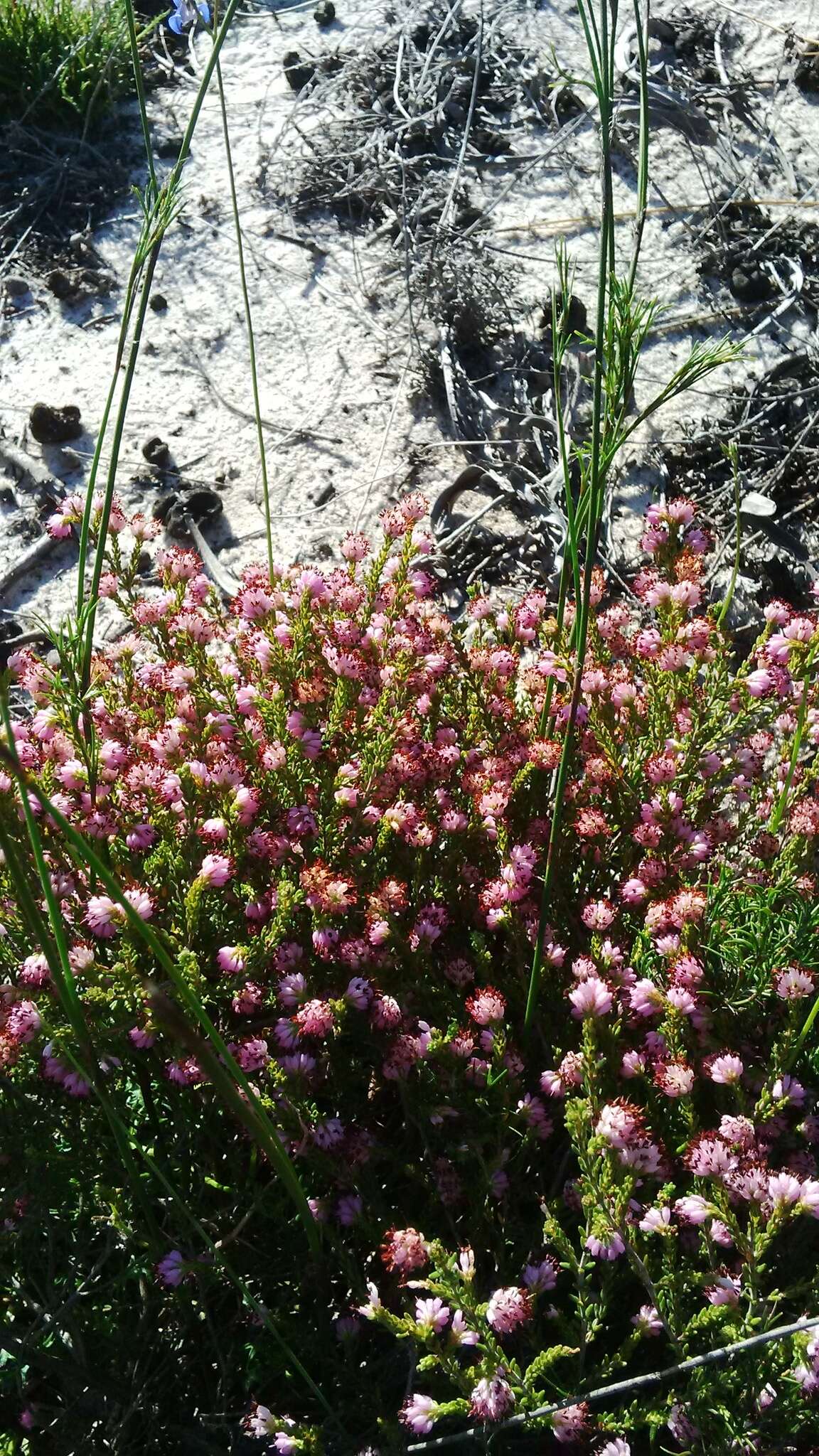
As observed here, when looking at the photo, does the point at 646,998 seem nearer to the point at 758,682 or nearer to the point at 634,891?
the point at 634,891

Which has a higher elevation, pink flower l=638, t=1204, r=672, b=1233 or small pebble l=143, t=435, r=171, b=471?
small pebble l=143, t=435, r=171, b=471

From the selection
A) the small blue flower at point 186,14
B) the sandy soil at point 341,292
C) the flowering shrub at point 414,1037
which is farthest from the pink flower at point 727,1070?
the small blue flower at point 186,14

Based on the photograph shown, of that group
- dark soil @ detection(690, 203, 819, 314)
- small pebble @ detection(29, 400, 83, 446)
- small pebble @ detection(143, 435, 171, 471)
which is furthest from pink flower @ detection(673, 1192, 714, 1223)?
dark soil @ detection(690, 203, 819, 314)

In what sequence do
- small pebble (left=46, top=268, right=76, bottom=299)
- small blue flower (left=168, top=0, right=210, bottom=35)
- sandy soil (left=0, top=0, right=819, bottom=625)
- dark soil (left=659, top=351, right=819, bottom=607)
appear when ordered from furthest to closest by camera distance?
small pebble (left=46, top=268, right=76, bottom=299) < sandy soil (left=0, top=0, right=819, bottom=625) < dark soil (left=659, top=351, right=819, bottom=607) < small blue flower (left=168, top=0, right=210, bottom=35)

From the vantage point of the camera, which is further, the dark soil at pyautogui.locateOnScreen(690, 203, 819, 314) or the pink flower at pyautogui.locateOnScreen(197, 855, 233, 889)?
the dark soil at pyautogui.locateOnScreen(690, 203, 819, 314)

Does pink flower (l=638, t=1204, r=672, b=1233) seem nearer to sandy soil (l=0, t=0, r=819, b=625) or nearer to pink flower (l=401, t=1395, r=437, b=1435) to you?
pink flower (l=401, t=1395, r=437, b=1435)

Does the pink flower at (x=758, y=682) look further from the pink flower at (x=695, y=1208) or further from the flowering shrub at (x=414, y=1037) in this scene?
the pink flower at (x=695, y=1208)

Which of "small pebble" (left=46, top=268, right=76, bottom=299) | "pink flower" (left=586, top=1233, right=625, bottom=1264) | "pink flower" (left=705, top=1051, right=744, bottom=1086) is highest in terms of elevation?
"small pebble" (left=46, top=268, right=76, bottom=299)
